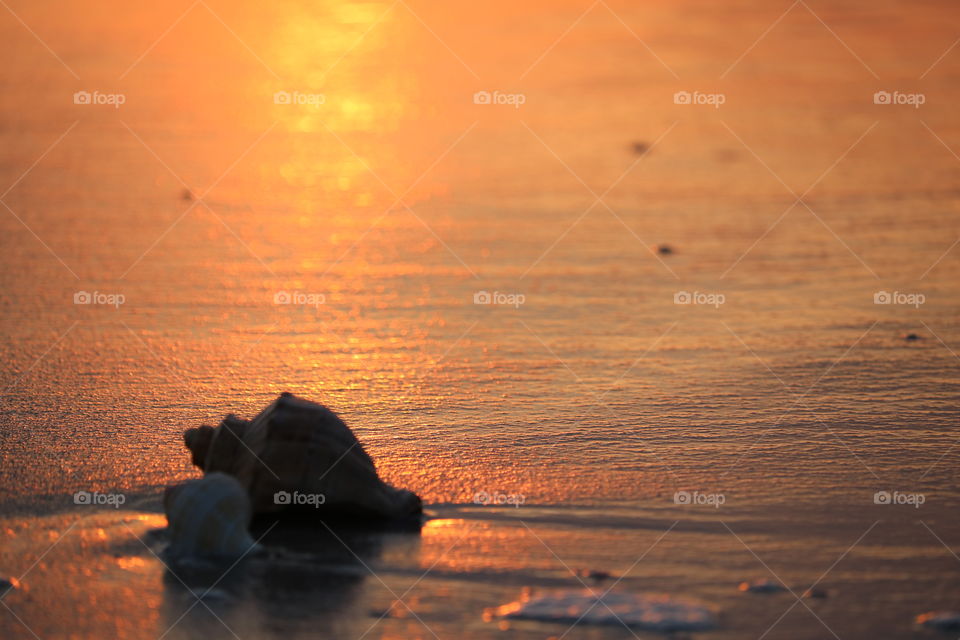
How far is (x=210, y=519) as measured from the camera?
6180 mm

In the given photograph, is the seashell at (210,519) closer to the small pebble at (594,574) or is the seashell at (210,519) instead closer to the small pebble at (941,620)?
the small pebble at (594,574)

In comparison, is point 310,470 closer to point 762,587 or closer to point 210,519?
point 210,519

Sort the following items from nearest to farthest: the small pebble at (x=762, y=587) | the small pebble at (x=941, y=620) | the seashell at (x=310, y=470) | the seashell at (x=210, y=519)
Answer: the small pebble at (x=941, y=620) → the small pebble at (x=762, y=587) → the seashell at (x=210, y=519) → the seashell at (x=310, y=470)

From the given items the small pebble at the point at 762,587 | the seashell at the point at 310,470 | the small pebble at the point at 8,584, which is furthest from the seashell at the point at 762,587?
the small pebble at the point at 8,584

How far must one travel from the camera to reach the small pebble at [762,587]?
5785mm

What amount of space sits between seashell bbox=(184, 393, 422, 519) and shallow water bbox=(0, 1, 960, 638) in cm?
38

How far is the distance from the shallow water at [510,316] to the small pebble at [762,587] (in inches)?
3.3

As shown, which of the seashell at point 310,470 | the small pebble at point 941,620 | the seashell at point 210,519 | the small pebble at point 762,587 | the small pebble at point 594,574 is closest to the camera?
the small pebble at point 941,620

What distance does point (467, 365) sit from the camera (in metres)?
9.81

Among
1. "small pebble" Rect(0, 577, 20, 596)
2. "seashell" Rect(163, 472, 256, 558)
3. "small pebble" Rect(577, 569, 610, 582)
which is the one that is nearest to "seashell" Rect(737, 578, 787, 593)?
"small pebble" Rect(577, 569, 610, 582)

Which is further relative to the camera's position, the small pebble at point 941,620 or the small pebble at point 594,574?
the small pebble at point 594,574

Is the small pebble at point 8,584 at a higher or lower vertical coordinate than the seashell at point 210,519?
lower

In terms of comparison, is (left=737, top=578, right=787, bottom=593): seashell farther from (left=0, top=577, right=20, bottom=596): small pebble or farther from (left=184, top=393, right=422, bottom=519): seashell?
(left=0, top=577, right=20, bottom=596): small pebble

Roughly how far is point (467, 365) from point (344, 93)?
11061 millimetres
